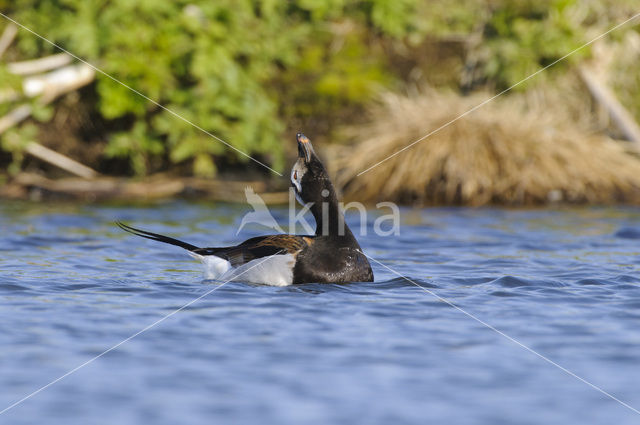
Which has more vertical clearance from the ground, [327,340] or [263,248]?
[263,248]

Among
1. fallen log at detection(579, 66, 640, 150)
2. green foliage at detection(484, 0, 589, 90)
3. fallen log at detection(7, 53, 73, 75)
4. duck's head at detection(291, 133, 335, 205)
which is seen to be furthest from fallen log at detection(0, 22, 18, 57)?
fallen log at detection(579, 66, 640, 150)

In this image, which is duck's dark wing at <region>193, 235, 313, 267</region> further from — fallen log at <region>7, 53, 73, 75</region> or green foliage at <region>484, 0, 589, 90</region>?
green foliage at <region>484, 0, 589, 90</region>

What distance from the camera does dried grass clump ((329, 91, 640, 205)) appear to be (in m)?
13.6

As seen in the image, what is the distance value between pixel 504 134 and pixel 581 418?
9.72 m

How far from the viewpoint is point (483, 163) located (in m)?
13.5

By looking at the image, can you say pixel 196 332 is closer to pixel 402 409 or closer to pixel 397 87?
pixel 402 409

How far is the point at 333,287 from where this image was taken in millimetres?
7129

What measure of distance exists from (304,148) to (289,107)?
8259 millimetres

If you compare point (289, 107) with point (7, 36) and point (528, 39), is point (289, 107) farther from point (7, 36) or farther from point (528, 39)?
point (7, 36)

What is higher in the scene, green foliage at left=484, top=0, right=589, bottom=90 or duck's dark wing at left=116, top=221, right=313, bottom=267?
green foliage at left=484, top=0, right=589, bottom=90

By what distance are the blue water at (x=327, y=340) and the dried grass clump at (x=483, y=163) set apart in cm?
401

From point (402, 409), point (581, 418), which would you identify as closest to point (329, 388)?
point (402, 409)

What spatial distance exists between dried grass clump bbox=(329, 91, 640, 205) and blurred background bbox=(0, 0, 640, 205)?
0.8 inches

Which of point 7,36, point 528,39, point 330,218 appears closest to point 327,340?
point 330,218
